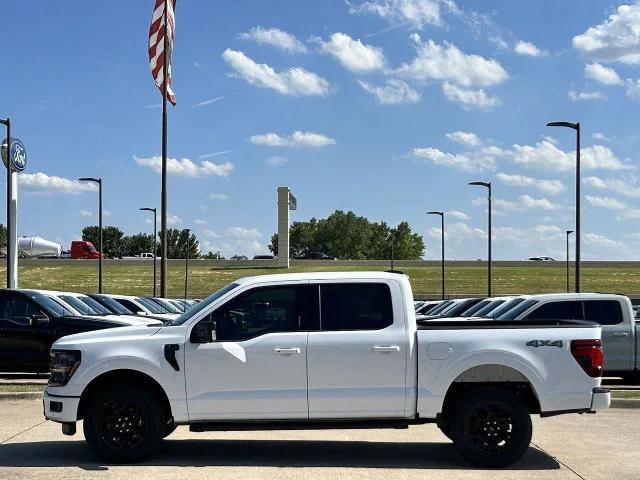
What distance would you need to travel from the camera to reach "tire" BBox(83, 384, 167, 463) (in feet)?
27.7

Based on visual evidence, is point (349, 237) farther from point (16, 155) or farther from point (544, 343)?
point (544, 343)

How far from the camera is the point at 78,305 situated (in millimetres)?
17828

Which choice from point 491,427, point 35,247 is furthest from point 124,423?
point 35,247

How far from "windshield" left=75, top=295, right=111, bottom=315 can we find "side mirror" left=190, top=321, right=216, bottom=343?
1095 centimetres

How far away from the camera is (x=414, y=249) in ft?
620

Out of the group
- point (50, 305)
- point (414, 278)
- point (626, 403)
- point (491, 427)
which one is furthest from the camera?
point (414, 278)

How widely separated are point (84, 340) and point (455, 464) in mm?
3873

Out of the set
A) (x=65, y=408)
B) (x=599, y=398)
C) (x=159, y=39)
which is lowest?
(x=65, y=408)

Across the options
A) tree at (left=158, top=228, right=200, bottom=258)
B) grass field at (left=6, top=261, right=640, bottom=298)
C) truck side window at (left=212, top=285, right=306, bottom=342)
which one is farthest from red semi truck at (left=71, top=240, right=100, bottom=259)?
truck side window at (left=212, top=285, right=306, bottom=342)

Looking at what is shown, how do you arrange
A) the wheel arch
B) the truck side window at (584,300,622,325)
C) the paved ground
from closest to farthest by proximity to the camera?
the paved ground < the wheel arch < the truck side window at (584,300,622,325)

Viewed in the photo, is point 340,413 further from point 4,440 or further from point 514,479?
point 4,440

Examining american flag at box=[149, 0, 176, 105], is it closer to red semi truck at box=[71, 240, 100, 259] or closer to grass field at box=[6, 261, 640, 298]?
grass field at box=[6, 261, 640, 298]

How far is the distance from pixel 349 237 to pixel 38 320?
175 metres

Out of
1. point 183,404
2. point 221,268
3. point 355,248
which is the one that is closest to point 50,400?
point 183,404
